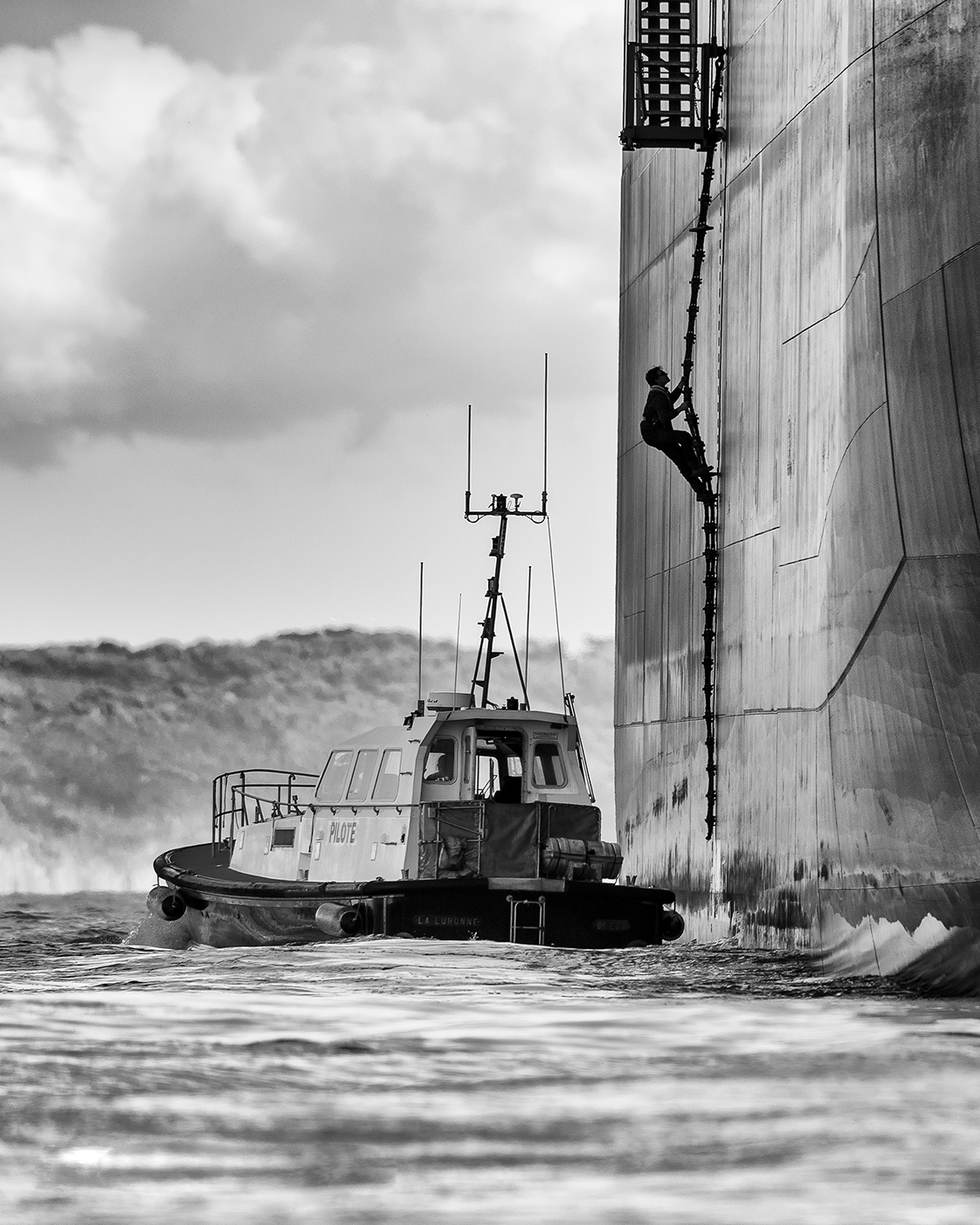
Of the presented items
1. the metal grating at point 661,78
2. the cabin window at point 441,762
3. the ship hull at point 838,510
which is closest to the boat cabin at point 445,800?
the cabin window at point 441,762

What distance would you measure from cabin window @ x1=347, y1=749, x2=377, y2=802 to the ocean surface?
4844mm

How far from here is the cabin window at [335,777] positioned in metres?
19.3

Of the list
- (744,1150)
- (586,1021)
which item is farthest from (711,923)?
(744,1150)

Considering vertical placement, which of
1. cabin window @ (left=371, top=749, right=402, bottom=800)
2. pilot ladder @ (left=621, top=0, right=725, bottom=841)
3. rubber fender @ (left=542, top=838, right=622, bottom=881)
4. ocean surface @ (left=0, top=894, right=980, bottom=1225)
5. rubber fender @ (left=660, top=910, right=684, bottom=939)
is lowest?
ocean surface @ (left=0, top=894, right=980, bottom=1225)

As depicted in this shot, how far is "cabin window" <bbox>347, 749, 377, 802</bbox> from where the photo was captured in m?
18.9

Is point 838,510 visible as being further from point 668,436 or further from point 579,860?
point 579,860

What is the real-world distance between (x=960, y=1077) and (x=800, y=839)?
6812 mm

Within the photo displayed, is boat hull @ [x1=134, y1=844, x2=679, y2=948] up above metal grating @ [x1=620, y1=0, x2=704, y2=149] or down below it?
below

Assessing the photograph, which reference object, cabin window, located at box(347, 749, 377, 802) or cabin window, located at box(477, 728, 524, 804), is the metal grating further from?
cabin window, located at box(347, 749, 377, 802)

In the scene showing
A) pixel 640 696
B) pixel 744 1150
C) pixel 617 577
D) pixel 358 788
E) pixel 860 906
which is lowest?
pixel 744 1150

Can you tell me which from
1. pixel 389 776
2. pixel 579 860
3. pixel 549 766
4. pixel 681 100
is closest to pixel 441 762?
pixel 389 776

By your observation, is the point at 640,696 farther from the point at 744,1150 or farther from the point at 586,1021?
the point at 744,1150

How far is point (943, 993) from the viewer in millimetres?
12430

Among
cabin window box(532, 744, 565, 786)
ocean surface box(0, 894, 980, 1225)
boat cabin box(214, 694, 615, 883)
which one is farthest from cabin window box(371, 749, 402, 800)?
ocean surface box(0, 894, 980, 1225)
